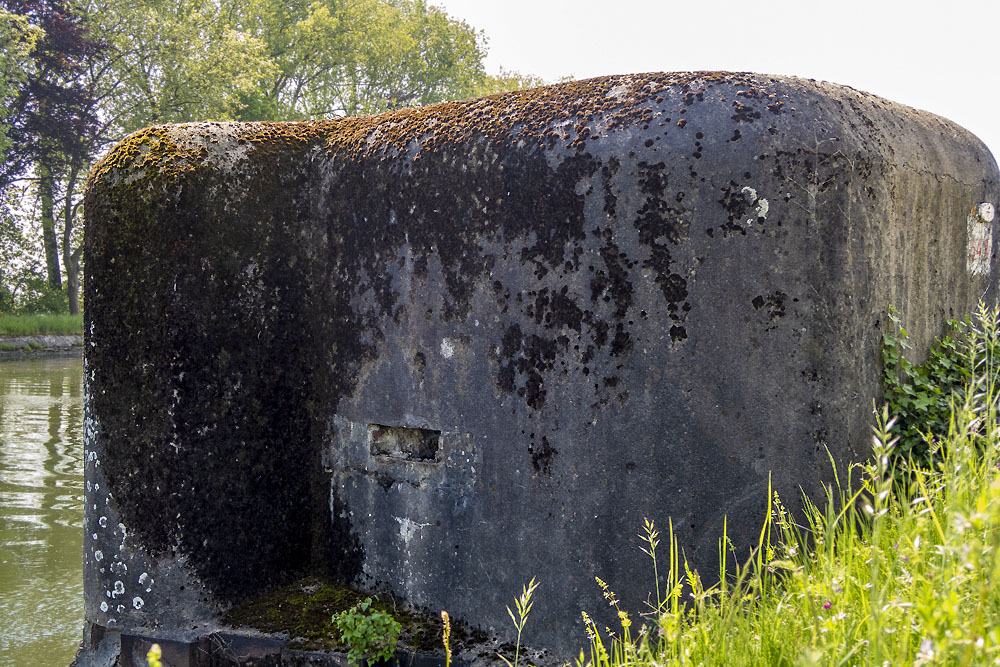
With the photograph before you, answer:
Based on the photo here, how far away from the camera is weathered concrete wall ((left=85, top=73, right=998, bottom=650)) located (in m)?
2.70

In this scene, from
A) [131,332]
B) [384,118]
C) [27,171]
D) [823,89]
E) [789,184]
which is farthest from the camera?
[27,171]

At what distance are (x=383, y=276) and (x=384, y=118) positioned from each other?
70cm

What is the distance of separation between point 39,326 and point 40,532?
17241 mm

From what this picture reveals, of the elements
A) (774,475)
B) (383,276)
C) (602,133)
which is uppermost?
(602,133)

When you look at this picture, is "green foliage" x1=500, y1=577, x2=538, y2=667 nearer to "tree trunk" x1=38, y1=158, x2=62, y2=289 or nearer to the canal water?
the canal water

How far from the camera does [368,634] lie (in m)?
2.98

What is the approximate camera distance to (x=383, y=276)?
3.23m

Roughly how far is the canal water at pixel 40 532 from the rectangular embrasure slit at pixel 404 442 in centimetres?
208

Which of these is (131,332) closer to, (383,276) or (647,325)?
(383,276)

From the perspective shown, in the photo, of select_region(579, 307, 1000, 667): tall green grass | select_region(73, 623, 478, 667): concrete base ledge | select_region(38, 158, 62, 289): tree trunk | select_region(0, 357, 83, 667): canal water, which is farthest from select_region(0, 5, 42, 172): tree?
select_region(579, 307, 1000, 667): tall green grass

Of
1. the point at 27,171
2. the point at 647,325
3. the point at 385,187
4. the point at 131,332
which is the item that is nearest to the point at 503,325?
the point at 647,325

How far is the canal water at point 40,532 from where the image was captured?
421 cm

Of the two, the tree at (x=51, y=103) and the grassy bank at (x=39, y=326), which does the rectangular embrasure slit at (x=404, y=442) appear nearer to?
the grassy bank at (x=39, y=326)

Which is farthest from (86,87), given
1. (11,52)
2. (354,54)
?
(354,54)
